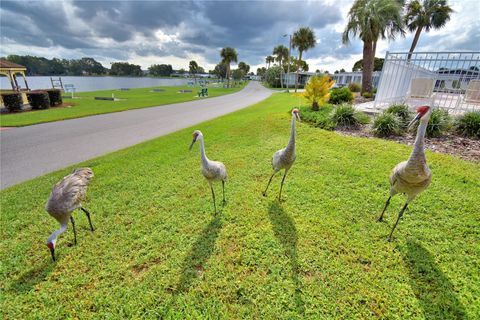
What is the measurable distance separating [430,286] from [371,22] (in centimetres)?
1907

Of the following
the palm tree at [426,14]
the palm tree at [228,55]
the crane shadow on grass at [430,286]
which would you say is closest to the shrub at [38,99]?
the crane shadow on grass at [430,286]

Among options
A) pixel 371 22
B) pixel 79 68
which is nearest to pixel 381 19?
pixel 371 22

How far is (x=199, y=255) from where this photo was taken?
11.1 feet

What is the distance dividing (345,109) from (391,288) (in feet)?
26.4

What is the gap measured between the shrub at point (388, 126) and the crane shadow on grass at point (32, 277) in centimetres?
992

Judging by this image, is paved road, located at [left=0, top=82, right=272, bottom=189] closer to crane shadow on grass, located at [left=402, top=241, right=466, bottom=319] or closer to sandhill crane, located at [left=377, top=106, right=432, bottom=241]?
sandhill crane, located at [left=377, top=106, right=432, bottom=241]

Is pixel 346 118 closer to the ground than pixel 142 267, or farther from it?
farther from it

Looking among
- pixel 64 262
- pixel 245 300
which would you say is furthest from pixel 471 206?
pixel 64 262

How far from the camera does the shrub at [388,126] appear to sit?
7.74 metres

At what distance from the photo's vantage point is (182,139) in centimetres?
927

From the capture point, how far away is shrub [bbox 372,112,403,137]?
305 inches

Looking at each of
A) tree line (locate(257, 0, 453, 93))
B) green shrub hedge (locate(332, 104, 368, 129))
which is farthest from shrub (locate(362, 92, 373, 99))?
green shrub hedge (locate(332, 104, 368, 129))

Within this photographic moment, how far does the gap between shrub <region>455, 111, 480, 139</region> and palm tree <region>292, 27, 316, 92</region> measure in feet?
135

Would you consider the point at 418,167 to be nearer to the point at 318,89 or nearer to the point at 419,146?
the point at 419,146
